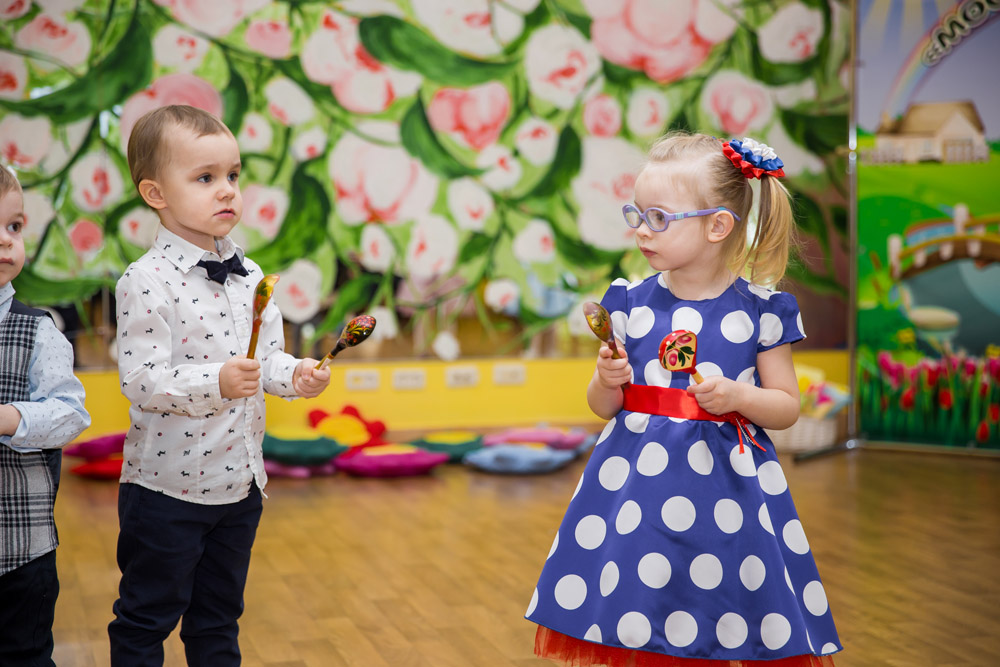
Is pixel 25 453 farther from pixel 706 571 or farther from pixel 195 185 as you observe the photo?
pixel 706 571

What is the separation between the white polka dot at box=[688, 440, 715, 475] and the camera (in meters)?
1.64

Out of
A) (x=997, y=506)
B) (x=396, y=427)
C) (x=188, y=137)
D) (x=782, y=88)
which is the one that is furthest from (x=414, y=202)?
(x=188, y=137)

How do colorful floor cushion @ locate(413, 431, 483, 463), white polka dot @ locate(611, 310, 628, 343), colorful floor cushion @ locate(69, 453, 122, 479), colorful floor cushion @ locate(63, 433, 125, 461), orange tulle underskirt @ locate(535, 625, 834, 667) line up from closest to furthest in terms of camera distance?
1. orange tulle underskirt @ locate(535, 625, 834, 667)
2. white polka dot @ locate(611, 310, 628, 343)
3. colorful floor cushion @ locate(69, 453, 122, 479)
4. colorful floor cushion @ locate(63, 433, 125, 461)
5. colorful floor cushion @ locate(413, 431, 483, 463)

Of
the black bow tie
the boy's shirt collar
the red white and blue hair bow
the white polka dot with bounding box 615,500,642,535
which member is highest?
the red white and blue hair bow

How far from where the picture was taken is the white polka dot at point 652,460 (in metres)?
1.64

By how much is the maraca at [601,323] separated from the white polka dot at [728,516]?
0.27 m

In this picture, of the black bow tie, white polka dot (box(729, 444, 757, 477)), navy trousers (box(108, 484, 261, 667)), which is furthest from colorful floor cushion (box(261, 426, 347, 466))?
white polka dot (box(729, 444, 757, 477))

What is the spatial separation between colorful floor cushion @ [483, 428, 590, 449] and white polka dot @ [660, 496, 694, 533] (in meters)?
2.83

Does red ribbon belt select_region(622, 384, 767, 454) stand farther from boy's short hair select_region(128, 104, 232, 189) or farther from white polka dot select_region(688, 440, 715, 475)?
boy's short hair select_region(128, 104, 232, 189)

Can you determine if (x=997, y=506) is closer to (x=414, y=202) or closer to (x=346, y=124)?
(x=414, y=202)

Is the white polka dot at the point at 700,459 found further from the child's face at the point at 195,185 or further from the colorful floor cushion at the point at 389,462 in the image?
the colorful floor cushion at the point at 389,462

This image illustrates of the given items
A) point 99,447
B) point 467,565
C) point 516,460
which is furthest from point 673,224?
point 99,447

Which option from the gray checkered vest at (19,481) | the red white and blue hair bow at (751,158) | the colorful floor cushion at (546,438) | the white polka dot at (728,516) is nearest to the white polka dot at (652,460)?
the white polka dot at (728,516)

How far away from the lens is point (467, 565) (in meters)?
2.99
